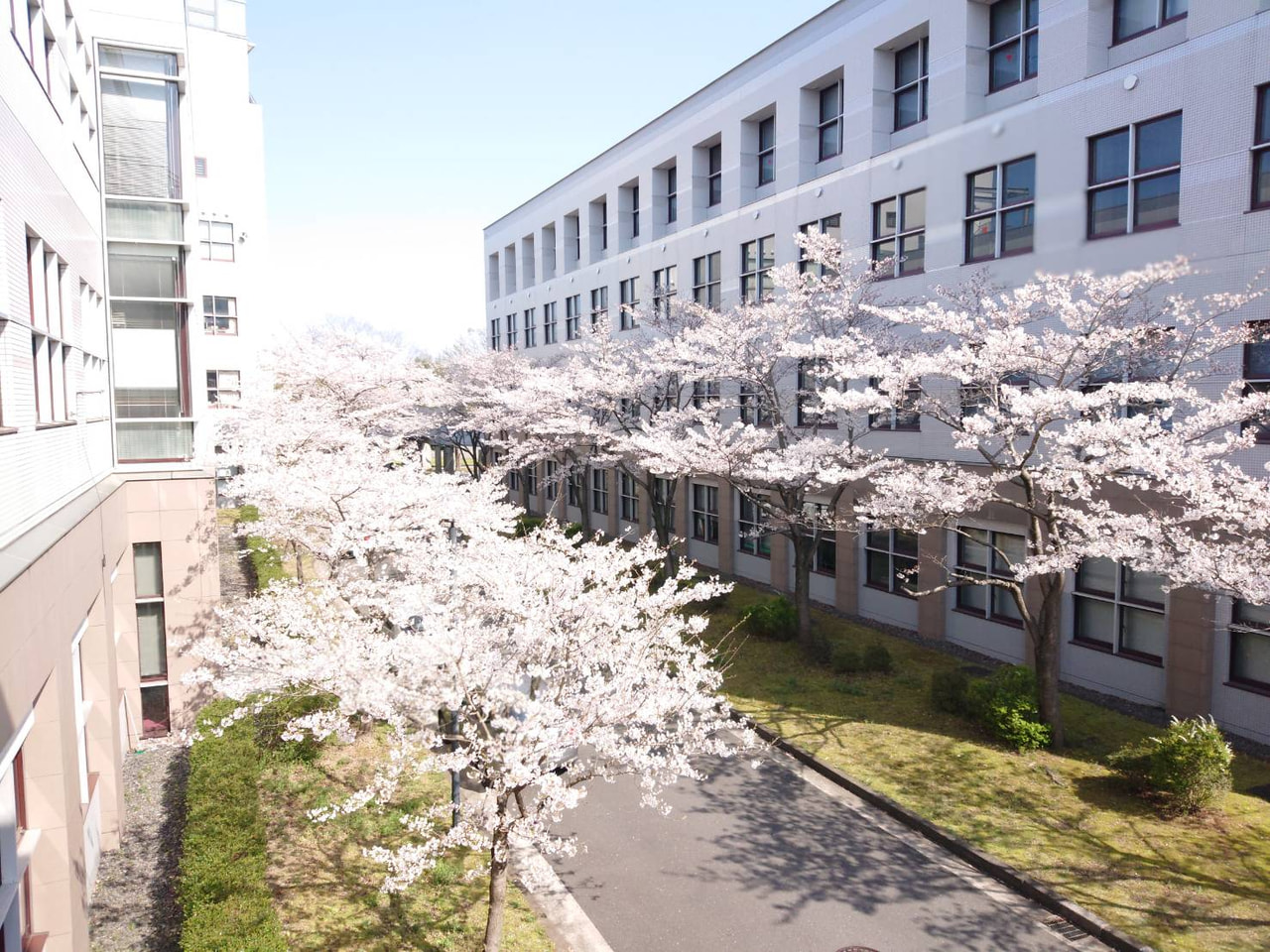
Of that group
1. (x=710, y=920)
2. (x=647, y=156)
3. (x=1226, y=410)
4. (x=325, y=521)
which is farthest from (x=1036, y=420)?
(x=647, y=156)

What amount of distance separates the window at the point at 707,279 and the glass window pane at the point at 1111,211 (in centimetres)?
1373

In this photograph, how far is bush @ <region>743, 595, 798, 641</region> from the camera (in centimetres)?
2031

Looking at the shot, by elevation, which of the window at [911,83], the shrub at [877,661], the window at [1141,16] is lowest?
the shrub at [877,661]

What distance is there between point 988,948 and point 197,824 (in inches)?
356

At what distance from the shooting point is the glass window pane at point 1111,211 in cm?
1501

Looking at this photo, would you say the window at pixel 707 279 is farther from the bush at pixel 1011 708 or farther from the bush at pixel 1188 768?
the bush at pixel 1188 768

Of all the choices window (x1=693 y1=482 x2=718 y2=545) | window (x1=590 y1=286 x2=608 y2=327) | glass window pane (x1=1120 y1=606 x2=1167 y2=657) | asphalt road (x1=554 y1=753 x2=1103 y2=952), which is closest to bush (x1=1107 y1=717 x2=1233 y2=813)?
asphalt road (x1=554 y1=753 x2=1103 y2=952)

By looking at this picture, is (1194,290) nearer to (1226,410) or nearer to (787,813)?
(1226,410)

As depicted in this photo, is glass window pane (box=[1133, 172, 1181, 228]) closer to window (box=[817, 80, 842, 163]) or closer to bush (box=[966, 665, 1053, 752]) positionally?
bush (box=[966, 665, 1053, 752])

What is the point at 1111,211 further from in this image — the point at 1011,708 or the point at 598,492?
the point at 598,492

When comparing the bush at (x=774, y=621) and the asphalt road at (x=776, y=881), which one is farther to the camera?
the bush at (x=774, y=621)

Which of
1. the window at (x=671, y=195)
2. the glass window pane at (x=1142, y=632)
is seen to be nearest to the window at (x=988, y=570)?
the glass window pane at (x=1142, y=632)

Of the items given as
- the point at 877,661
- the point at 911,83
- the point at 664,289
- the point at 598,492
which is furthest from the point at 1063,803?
the point at 598,492

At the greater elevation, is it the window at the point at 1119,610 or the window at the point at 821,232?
the window at the point at 821,232
